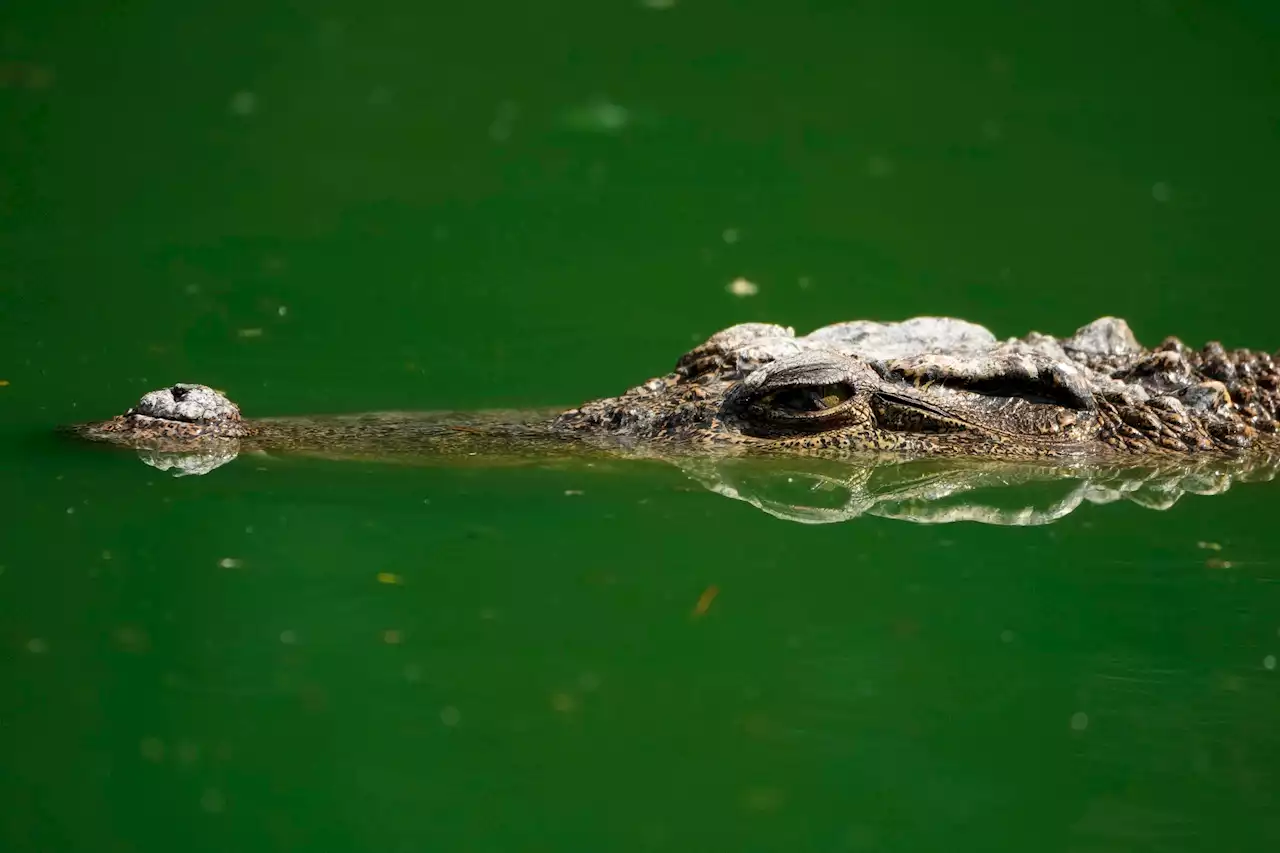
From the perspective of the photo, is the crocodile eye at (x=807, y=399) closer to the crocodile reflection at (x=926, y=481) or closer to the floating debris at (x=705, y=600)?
the crocodile reflection at (x=926, y=481)

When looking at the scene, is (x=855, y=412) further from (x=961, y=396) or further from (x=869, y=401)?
(x=961, y=396)

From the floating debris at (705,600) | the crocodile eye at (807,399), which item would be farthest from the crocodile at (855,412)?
the floating debris at (705,600)

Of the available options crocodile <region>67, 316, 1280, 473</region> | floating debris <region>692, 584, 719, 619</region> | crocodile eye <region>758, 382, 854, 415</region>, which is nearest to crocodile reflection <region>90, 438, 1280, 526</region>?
crocodile <region>67, 316, 1280, 473</region>

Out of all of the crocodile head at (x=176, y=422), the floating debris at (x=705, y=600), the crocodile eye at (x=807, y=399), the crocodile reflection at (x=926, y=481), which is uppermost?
the crocodile eye at (x=807, y=399)

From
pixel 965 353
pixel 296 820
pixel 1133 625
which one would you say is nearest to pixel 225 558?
pixel 296 820

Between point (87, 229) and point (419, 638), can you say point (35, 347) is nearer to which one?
point (87, 229)

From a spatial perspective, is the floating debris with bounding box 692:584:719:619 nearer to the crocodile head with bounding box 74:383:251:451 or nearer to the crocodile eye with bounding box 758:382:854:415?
the crocodile eye with bounding box 758:382:854:415

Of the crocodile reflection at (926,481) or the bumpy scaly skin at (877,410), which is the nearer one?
the crocodile reflection at (926,481)

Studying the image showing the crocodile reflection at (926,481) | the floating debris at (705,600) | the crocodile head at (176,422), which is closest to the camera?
the floating debris at (705,600)
